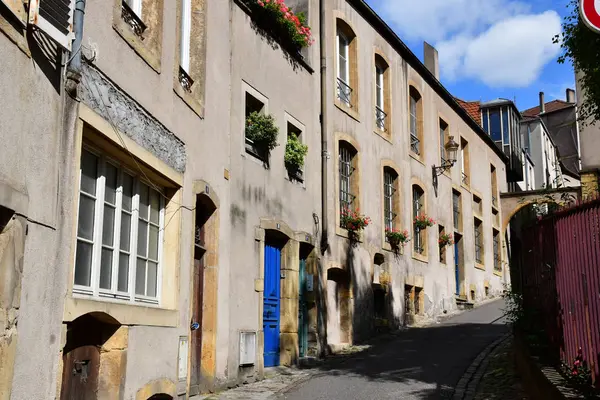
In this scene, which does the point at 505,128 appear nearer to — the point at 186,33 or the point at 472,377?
the point at 472,377

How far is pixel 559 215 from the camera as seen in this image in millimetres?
7117

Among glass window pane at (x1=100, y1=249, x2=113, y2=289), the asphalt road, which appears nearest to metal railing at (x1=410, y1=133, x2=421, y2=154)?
the asphalt road

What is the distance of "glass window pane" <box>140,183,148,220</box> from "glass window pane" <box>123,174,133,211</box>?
0.24 meters

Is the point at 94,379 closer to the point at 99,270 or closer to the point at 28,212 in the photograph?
the point at 99,270

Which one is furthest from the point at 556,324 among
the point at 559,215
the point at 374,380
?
the point at 374,380

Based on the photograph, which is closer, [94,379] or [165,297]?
[94,379]

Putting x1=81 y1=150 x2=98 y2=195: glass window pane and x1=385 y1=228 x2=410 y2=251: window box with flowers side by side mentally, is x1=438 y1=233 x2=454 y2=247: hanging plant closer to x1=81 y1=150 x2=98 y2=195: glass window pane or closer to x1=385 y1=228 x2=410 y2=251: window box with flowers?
x1=385 y1=228 x2=410 y2=251: window box with flowers

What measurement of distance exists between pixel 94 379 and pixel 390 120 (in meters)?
12.4

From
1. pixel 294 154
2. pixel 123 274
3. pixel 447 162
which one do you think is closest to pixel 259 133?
pixel 294 154

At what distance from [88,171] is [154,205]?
152 centimetres

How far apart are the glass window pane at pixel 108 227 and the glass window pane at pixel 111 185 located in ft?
0.32

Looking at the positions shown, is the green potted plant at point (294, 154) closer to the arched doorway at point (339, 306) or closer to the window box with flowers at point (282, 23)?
the window box with flowers at point (282, 23)

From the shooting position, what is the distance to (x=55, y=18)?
17.2 feet

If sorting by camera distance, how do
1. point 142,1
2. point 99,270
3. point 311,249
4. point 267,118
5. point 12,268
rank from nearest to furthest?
point 12,268
point 99,270
point 142,1
point 267,118
point 311,249
